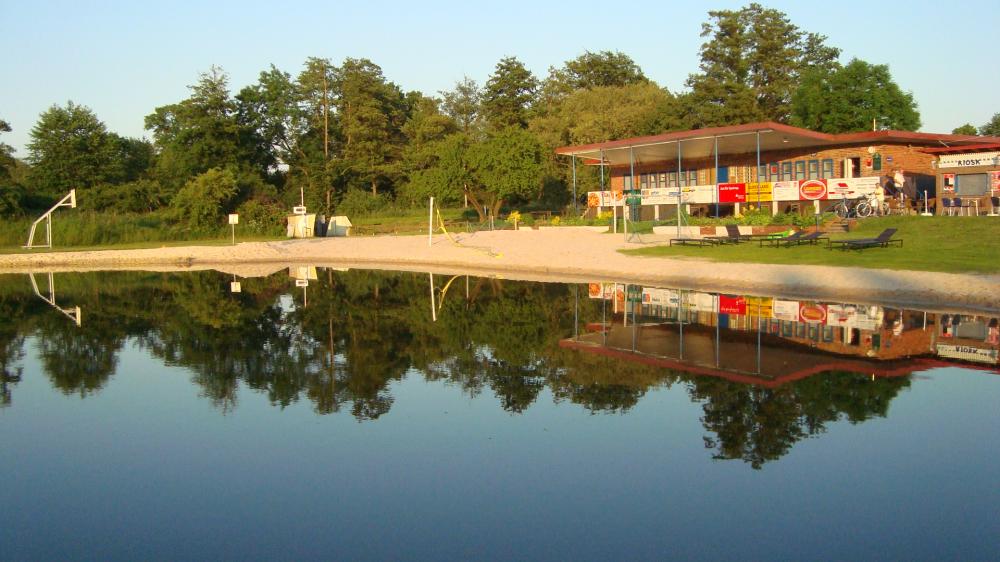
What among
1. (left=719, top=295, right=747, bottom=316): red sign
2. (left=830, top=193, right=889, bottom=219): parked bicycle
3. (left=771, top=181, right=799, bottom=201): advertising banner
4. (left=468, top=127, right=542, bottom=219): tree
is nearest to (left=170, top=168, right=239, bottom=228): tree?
(left=468, top=127, right=542, bottom=219): tree

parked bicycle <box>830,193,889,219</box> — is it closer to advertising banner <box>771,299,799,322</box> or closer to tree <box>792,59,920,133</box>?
advertising banner <box>771,299,799,322</box>

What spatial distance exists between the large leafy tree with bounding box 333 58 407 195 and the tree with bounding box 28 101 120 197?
70.2 feet

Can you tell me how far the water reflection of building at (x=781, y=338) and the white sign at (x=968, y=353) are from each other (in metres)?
0.01

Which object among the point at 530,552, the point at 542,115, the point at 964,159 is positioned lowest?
the point at 530,552

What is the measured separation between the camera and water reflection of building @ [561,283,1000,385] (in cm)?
1038

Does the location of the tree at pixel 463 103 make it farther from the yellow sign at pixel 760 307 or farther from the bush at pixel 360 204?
the yellow sign at pixel 760 307

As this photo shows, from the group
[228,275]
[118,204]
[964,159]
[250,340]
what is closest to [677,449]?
[250,340]

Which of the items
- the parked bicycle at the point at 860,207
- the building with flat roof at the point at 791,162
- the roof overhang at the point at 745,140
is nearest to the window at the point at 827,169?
the building with flat roof at the point at 791,162

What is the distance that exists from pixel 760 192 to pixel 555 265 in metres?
17.4

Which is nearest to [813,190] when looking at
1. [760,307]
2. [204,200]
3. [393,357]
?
[760,307]

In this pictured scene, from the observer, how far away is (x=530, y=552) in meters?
5.07

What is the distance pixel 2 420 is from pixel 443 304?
10349 mm

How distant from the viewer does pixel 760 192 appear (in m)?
38.9

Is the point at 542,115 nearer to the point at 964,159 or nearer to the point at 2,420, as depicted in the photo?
the point at 964,159
